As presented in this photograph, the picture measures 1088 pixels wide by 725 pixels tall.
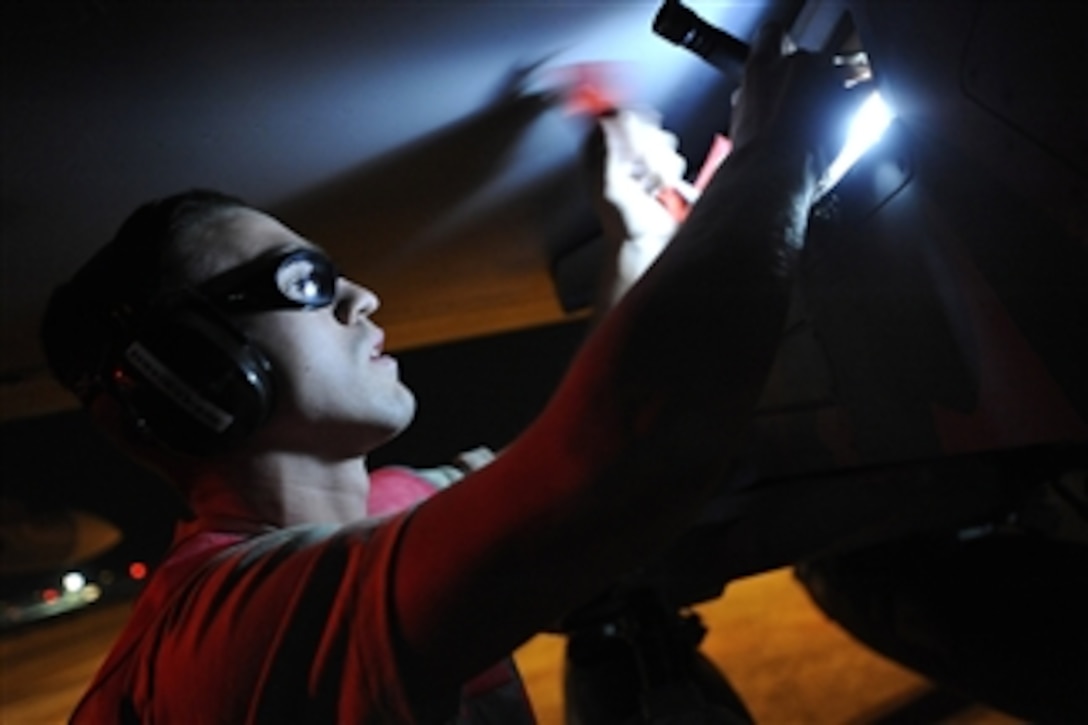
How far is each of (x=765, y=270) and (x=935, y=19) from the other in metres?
0.19

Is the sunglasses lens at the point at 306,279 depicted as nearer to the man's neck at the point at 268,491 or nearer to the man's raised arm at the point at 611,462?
the man's neck at the point at 268,491

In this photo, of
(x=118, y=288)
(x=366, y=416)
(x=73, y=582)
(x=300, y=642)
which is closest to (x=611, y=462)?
(x=300, y=642)

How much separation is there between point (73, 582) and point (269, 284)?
1.29 m

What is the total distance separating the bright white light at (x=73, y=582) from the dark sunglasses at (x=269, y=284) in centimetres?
122

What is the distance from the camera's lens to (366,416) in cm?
70

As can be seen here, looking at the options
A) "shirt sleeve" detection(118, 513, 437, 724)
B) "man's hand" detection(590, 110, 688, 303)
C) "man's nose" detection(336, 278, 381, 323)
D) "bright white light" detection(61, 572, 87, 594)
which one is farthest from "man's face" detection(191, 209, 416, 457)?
"bright white light" detection(61, 572, 87, 594)

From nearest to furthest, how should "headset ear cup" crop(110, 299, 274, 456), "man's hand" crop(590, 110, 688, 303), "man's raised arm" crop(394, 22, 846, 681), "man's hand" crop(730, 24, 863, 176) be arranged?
"man's raised arm" crop(394, 22, 846, 681) → "man's hand" crop(730, 24, 863, 176) → "headset ear cup" crop(110, 299, 274, 456) → "man's hand" crop(590, 110, 688, 303)

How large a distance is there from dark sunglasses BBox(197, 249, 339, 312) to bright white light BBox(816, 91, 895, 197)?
41cm

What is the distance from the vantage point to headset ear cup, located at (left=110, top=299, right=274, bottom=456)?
0.61m

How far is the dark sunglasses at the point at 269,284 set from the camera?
659 mm

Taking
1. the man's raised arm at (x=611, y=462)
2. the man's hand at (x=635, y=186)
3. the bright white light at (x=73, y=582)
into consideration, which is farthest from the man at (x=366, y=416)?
the bright white light at (x=73, y=582)

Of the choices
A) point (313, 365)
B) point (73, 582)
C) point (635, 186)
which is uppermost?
point (635, 186)

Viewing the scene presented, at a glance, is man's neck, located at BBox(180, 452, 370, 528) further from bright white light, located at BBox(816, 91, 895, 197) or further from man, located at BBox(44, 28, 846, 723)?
bright white light, located at BBox(816, 91, 895, 197)

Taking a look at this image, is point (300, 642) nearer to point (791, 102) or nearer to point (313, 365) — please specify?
point (313, 365)
